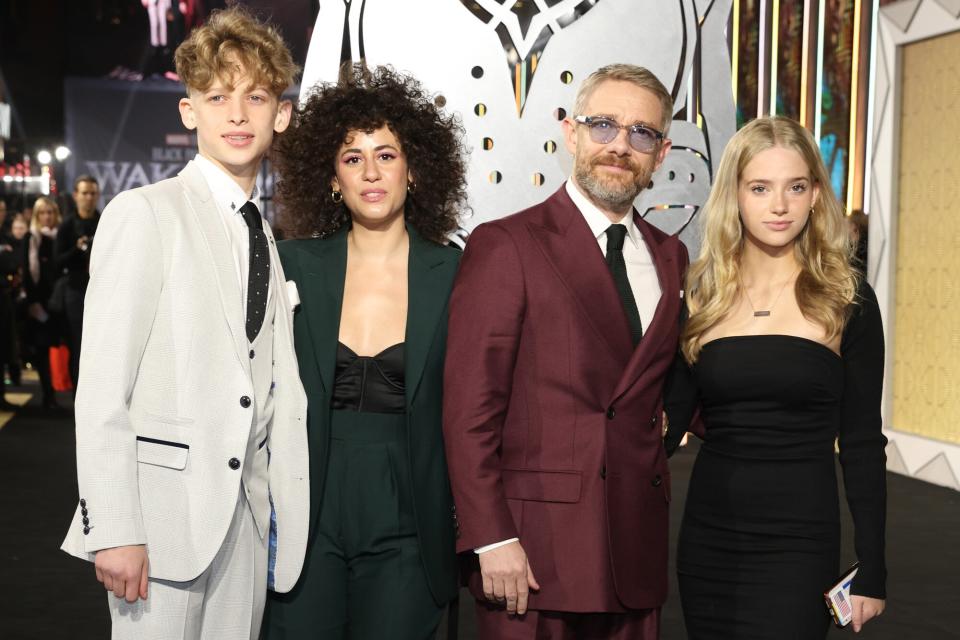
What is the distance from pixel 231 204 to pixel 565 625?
1.14 metres

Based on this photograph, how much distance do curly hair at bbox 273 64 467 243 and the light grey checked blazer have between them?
612 millimetres

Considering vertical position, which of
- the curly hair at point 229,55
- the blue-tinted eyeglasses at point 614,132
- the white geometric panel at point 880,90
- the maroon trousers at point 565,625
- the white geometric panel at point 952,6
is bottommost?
the maroon trousers at point 565,625

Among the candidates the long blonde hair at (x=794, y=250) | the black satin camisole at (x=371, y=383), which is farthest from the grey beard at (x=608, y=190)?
the black satin camisole at (x=371, y=383)

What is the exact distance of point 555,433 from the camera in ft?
7.61

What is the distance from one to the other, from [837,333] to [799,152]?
0.42m

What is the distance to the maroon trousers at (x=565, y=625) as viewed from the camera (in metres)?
2.33

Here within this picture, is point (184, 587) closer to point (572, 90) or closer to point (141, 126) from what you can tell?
point (572, 90)

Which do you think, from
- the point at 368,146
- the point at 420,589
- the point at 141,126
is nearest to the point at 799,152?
the point at 368,146

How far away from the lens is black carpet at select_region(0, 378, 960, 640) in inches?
165

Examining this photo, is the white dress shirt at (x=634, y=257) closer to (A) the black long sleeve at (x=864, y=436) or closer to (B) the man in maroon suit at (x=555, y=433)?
(B) the man in maroon suit at (x=555, y=433)

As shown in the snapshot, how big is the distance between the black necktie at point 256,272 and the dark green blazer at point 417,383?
0.59 ft

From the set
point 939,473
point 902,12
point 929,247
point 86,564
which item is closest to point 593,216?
point 86,564

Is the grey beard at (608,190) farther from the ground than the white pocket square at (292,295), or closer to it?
farther from the ground

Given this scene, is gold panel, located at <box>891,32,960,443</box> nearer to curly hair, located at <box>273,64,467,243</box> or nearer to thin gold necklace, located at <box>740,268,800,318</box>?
thin gold necklace, located at <box>740,268,800,318</box>
